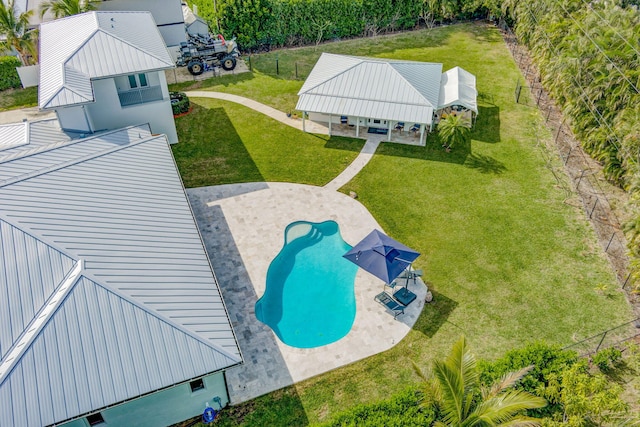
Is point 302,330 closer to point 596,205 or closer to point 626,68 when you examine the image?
point 596,205

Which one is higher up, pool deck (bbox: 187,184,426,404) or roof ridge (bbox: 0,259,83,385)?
roof ridge (bbox: 0,259,83,385)

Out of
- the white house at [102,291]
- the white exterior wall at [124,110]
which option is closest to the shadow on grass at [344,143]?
the white exterior wall at [124,110]

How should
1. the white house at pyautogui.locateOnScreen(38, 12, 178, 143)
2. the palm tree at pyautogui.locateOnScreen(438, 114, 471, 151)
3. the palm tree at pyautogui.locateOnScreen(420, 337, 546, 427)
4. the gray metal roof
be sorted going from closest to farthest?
the palm tree at pyautogui.locateOnScreen(420, 337, 546, 427) → the gray metal roof → the white house at pyautogui.locateOnScreen(38, 12, 178, 143) → the palm tree at pyautogui.locateOnScreen(438, 114, 471, 151)

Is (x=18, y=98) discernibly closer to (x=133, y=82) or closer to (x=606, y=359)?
(x=133, y=82)

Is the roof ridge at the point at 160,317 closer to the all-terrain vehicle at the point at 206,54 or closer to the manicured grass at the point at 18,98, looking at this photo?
the manicured grass at the point at 18,98

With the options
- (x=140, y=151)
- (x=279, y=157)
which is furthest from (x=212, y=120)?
(x=140, y=151)

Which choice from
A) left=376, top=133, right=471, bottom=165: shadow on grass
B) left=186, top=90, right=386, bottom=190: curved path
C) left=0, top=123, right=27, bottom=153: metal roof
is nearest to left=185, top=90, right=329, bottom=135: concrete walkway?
left=186, top=90, right=386, bottom=190: curved path

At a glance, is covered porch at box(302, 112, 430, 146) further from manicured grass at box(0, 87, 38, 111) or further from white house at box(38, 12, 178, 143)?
manicured grass at box(0, 87, 38, 111)
